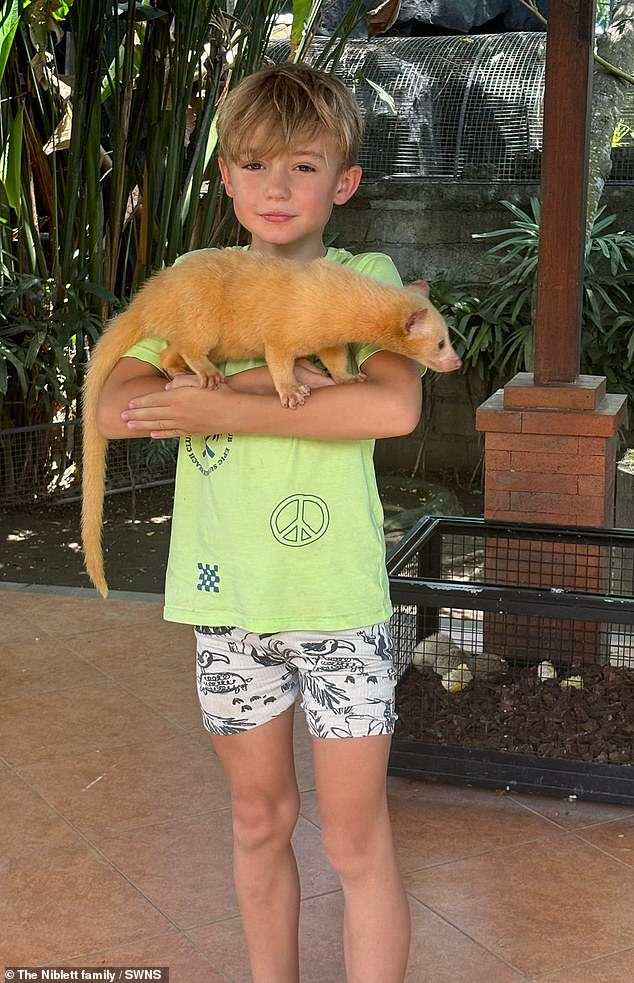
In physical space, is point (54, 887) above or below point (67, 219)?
below

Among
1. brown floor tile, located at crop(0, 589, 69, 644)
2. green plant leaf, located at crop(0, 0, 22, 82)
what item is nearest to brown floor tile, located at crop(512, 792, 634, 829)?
brown floor tile, located at crop(0, 589, 69, 644)

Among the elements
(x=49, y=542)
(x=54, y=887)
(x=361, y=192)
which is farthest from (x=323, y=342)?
(x=361, y=192)

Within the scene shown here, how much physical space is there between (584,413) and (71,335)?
3.37 meters

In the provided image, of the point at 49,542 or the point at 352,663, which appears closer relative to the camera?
the point at 352,663

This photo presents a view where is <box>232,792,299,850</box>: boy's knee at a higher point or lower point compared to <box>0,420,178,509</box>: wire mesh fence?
higher

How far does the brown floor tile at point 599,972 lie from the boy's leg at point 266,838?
1.88ft

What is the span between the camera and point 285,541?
165cm

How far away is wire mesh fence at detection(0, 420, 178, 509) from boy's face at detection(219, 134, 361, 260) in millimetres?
4025

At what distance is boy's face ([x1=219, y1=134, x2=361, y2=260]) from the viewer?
1650 mm

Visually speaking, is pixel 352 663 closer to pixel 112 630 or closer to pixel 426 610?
pixel 426 610

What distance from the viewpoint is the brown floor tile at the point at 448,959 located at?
211cm

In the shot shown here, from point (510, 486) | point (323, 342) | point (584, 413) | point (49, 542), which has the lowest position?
point (49, 542)

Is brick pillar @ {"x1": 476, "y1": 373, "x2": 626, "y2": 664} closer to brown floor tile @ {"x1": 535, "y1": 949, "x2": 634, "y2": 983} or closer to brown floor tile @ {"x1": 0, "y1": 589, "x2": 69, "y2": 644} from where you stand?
brown floor tile @ {"x1": 535, "y1": 949, "x2": 634, "y2": 983}

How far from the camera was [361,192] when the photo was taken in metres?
7.72
